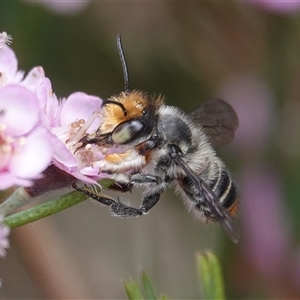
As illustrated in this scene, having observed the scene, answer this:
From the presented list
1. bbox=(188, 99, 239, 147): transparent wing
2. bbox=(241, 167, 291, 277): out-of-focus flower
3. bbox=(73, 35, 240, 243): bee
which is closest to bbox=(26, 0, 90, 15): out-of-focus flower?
bbox=(241, 167, 291, 277): out-of-focus flower

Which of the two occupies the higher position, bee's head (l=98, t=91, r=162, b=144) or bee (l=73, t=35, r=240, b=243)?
bee's head (l=98, t=91, r=162, b=144)

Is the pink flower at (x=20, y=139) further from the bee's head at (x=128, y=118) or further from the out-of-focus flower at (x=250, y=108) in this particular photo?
the out-of-focus flower at (x=250, y=108)

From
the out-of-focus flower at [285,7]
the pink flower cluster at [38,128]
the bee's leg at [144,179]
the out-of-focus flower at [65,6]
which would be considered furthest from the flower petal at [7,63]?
the out-of-focus flower at [285,7]

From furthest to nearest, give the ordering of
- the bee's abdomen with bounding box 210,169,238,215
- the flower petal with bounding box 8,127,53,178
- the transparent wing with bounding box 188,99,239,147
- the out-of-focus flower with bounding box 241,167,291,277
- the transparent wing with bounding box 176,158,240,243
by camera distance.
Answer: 1. the out-of-focus flower with bounding box 241,167,291,277
2. the transparent wing with bounding box 188,99,239,147
3. the bee's abdomen with bounding box 210,169,238,215
4. the transparent wing with bounding box 176,158,240,243
5. the flower petal with bounding box 8,127,53,178

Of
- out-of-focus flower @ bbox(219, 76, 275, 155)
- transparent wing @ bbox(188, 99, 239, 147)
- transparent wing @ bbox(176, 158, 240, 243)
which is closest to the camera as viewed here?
transparent wing @ bbox(176, 158, 240, 243)

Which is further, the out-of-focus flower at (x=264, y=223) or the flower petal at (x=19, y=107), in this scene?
the out-of-focus flower at (x=264, y=223)

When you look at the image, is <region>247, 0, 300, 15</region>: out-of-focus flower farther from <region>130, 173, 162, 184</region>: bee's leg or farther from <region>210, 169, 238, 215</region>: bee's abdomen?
<region>130, 173, 162, 184</region>: bee's leg
